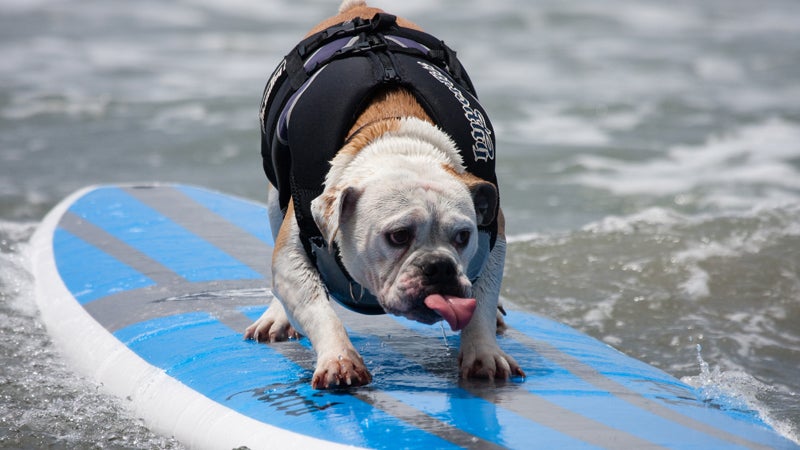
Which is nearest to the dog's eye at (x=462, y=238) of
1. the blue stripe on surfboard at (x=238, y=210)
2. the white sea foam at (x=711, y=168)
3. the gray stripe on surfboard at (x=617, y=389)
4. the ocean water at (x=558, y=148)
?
the gray stripe on surfboard at (x=617, y=389)

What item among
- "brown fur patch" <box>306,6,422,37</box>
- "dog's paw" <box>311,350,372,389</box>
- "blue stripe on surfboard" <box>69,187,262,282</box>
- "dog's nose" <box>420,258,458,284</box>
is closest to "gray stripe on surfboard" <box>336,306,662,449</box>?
"dog's paw" <box>311,350,372,389</box>

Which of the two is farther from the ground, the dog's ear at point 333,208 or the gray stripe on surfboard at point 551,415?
the dog's ear at point 333,208

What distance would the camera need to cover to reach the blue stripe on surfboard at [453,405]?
3.46 metres

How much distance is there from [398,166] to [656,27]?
15.4 m

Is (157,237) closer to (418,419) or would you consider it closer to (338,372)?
(338,372)

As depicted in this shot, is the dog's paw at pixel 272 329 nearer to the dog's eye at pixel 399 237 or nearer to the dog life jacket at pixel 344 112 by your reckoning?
the dog life jacket at pixel 344 112

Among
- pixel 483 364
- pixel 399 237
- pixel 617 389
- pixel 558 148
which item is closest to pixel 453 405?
pixel 483 364

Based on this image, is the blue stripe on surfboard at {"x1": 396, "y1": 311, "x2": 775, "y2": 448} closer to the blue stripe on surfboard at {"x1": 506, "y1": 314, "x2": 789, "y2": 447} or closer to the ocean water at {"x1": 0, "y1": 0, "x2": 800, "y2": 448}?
the blue stripe on surfboard at {"x1": 506, "y1": 314, "x2": 789, "y2": 447}

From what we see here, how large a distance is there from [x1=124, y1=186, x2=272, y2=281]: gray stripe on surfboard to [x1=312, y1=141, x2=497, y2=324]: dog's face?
198 centimetres

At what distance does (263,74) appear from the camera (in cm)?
1484

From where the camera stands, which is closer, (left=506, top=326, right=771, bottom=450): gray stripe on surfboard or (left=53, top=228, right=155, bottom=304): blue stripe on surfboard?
(left=506, top=326, right=771, bottom=450): gray stripe on surfboard

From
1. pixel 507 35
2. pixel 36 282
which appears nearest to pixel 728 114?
pixel 507 35

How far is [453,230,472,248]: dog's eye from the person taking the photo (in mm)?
3549

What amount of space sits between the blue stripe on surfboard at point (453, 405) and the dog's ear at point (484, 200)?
627 millimetres
